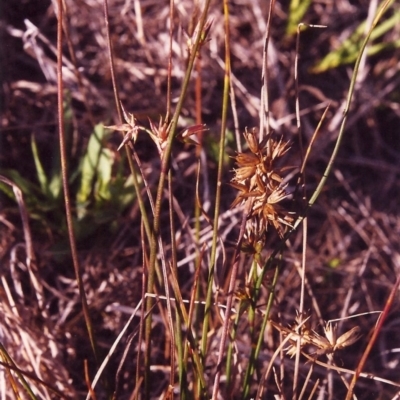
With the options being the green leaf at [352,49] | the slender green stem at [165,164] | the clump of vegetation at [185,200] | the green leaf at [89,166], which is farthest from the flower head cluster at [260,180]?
the green leaf at [352,49]

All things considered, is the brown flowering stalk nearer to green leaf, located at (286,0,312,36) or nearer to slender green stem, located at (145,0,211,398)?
slender green stem, located at (145,0,211,398)

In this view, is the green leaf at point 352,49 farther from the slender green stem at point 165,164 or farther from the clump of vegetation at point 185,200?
the slender green stem at point 165,164

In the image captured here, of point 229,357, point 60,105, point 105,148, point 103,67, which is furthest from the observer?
point 103,67

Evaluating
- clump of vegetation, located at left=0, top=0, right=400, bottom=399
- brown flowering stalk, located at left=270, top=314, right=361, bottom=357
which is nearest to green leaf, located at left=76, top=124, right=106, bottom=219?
clump of vegetation, located at left=0, top=0, right=400, bottom=399

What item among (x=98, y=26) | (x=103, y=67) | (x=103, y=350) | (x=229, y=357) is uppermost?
(x=98, y=26)

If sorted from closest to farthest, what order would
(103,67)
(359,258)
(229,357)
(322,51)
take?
(229,357), (359,258), (103,67), (322,51)

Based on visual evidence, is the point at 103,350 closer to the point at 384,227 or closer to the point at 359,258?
the point at 359,258

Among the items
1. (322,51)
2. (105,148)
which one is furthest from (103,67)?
(322,51)

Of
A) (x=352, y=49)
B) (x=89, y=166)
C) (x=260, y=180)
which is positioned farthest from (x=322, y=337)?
(x=352, y=49)

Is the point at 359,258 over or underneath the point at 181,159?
underneath
